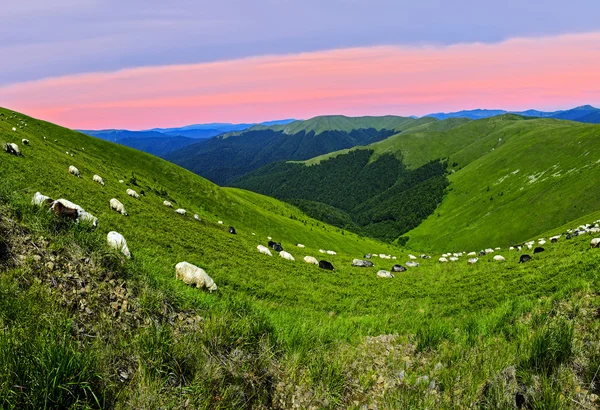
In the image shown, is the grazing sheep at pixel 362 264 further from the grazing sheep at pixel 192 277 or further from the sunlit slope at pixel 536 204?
the sunlit slope at pixel 536 204

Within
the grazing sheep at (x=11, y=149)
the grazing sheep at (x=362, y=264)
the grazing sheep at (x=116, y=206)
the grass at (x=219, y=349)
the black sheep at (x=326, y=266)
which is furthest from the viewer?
the grazing sheep at (x=362, y=264)

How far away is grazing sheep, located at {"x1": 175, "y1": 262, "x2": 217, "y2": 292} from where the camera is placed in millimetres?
13836

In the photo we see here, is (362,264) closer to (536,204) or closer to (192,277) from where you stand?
(192,277)

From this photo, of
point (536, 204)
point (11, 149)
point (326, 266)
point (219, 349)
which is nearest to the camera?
point (219, 349)

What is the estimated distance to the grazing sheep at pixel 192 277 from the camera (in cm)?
1384

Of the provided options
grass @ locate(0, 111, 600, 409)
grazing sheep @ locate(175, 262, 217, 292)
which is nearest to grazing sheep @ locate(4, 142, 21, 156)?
grass @ locate(0, 111, 600, 409)

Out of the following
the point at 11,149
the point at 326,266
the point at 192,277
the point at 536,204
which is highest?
the point at 11,149

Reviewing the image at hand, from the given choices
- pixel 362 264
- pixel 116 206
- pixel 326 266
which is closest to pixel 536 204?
pixel 362 264

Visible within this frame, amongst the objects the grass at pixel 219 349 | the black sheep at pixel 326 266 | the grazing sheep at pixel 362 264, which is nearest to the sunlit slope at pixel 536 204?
the grazing sheep at pixel 362 264

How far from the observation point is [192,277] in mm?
13984

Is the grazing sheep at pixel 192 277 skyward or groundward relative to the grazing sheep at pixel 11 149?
groundward

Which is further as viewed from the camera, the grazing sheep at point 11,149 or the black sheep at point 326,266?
the black sheep at point 326,266

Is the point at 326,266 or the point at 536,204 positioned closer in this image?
the point at 326,266

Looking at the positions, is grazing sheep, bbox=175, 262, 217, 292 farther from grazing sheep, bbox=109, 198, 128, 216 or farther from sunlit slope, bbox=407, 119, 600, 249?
sunlit slope, bbox=407, 119, 600, 249
